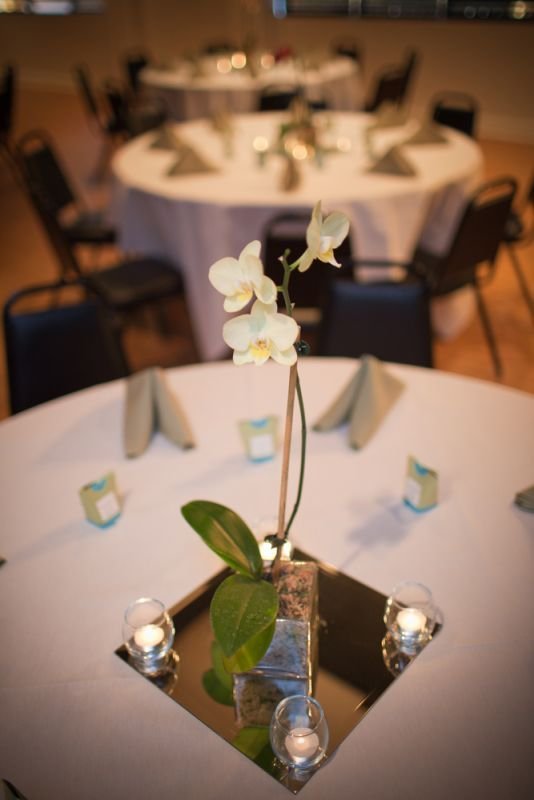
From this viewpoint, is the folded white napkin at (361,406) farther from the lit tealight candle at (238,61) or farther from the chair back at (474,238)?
the lit tealight candle at (238,61)

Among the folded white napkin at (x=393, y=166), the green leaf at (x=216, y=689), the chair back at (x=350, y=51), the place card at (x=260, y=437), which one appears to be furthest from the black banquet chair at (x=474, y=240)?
the chair back at (x=350, y=51)

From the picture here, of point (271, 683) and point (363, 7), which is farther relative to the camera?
point (363, 7)

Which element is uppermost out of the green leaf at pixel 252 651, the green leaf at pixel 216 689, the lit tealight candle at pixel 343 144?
the green leaf at pixel 252 651

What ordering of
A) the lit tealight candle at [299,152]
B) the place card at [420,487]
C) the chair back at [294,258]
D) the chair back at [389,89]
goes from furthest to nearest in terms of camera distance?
the chair back at [389,89] → the lit tealight candle at [299,152] → the chair back at [294,258] → the place card at [420,487]

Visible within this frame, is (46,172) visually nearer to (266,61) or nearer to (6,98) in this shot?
(6,98)

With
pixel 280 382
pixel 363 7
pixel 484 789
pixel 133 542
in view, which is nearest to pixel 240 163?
pixel 280 382

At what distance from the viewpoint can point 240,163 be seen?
345 centimetres

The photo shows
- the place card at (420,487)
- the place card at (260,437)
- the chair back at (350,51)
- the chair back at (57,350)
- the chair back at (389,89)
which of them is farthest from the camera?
the chair back at (350,51)

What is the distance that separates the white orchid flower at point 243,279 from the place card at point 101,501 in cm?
55

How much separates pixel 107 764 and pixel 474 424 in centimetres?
103

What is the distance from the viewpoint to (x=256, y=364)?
2.66ft

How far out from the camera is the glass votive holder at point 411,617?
3.41 ft

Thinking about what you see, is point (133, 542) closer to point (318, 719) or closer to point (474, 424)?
point (318, 719)

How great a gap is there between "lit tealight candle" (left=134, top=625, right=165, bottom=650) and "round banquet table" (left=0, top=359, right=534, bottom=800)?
1.9 inches
